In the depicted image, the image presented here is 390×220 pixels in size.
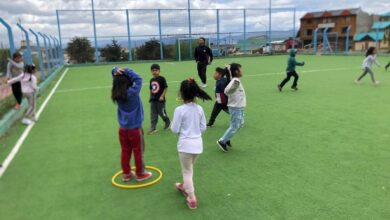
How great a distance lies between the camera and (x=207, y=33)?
3134cm

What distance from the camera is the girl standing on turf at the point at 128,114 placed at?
422cm

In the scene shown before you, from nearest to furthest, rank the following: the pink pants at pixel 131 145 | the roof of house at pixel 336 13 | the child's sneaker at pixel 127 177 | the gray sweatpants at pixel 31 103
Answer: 1. the pink pants at pixel 131 145
2. the child's sneaker at pixel 127 177
3. the gray sweatpants at pixel 31 103
4. the roof of house at pixel 336 13

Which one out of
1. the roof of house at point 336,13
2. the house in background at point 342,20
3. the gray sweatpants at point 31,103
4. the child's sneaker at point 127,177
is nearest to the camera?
the child's sneaker at point 127,177

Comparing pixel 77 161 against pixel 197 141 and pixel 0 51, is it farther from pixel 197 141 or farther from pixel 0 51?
pixel 0 51

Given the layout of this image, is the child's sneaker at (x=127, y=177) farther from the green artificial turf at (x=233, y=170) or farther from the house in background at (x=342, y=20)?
the house in background at (x=342, y=20)

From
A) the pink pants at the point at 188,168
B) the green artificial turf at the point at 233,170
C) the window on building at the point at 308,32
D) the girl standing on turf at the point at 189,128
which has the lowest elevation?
the green artificial turf at the point at 233,170

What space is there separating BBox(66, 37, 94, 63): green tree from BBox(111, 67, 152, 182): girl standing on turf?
24.6 m

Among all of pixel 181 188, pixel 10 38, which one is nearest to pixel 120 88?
pixel 181 188

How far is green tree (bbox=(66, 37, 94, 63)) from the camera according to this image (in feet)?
89.9

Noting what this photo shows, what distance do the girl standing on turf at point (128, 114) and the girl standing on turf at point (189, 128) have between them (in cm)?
78

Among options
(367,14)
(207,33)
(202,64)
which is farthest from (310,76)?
(367,14)

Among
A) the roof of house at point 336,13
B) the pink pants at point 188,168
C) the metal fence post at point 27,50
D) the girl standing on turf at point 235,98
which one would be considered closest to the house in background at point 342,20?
the roof of house at point 336,13

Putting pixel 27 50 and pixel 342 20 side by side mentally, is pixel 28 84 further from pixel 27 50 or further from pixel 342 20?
pixel 342 20

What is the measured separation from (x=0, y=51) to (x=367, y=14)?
73.2 m
